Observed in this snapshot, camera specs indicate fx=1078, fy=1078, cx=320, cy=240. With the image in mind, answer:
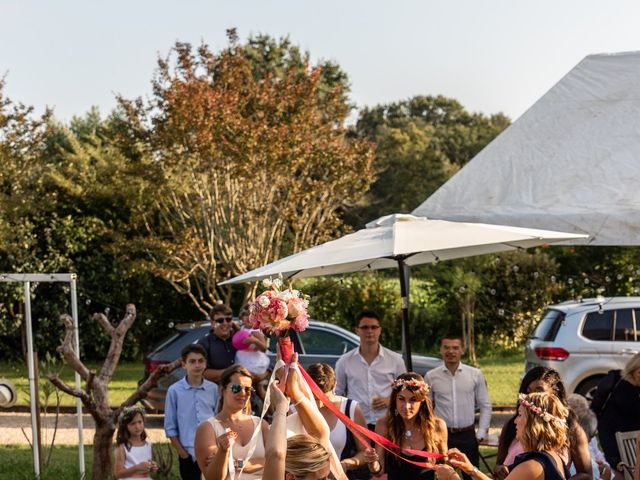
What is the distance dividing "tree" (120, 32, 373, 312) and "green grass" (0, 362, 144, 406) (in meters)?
2.11

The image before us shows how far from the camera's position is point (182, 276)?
74.4 feet

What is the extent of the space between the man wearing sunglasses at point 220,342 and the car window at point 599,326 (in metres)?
6.37

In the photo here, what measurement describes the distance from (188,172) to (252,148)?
1686mm

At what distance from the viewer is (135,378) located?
70.6ft

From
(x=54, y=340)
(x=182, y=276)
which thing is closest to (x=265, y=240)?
(x=182, y=276)

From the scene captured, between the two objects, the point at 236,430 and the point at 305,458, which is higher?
the point at 305,458

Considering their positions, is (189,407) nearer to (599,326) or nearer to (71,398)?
(599,326)

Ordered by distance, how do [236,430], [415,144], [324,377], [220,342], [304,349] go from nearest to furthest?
[236,430], [324,377], [220,342], [304,349], [415,144]

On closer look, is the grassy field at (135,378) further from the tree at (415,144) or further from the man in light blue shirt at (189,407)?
the man in light blue shirt at (189,407)

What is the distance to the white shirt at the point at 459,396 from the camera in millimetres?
8664

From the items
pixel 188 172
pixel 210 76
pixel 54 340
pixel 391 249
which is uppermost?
pixel 210 76

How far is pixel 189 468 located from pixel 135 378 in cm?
1340

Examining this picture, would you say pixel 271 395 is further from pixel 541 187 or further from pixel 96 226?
pixel 96 226

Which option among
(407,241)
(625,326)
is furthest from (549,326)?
(407,241)
